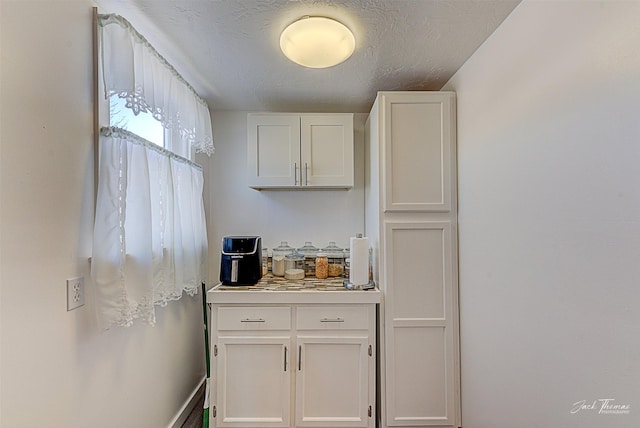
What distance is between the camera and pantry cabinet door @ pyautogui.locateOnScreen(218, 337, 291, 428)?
1761 mm

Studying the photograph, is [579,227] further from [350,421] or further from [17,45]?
[17,45]

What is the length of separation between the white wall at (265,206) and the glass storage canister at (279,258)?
130 mm

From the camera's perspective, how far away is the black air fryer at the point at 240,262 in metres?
2.00

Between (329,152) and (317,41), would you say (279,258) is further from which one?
(317,41)

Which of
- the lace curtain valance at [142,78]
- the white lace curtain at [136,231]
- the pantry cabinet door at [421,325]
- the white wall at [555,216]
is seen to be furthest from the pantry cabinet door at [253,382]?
the lace curtain valance at [142,78]

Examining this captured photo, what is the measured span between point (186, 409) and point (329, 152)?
84.7 inches

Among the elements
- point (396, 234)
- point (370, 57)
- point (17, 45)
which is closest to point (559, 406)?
point (396, 234)

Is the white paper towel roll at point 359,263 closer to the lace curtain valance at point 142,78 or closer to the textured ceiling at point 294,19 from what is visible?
the textured ceiling at point 294,19

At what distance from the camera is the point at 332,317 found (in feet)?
5.93

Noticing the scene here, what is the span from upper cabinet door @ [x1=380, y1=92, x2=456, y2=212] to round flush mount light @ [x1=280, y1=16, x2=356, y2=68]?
0.54 metres

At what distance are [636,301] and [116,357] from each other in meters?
1.96

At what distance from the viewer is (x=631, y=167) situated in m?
0.83

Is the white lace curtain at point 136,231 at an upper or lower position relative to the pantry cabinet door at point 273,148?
lower

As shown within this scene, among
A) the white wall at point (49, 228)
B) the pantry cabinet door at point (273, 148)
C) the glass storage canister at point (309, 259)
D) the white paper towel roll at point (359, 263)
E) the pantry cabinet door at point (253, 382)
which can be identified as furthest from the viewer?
the glass storage canister at point (309, 259)
